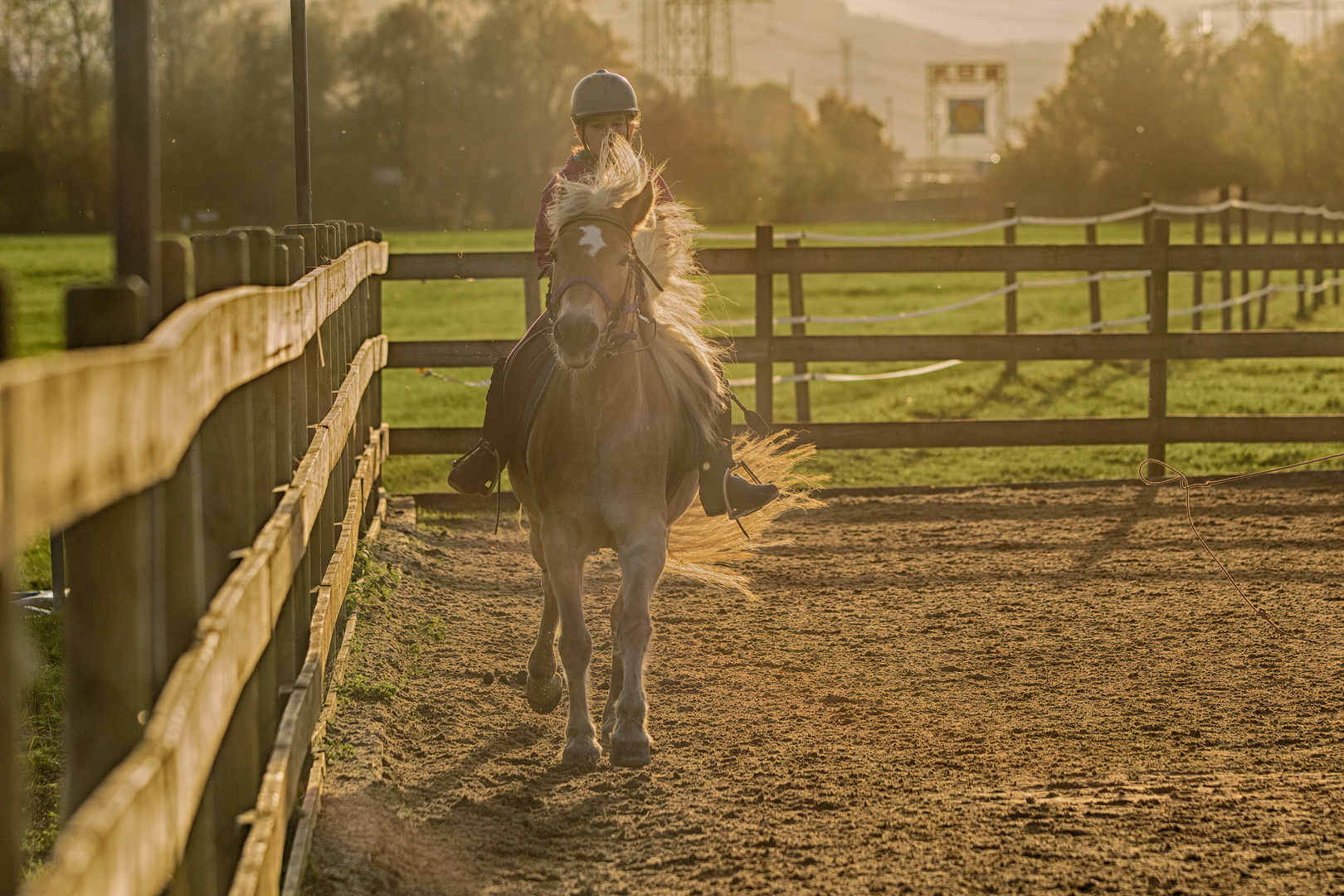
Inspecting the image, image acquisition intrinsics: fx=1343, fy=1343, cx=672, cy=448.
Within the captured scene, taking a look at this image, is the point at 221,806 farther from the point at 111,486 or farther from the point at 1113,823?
the point at 1113,823

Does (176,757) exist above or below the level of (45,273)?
below

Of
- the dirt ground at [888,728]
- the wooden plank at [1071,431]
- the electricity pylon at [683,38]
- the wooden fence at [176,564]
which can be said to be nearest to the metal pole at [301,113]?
the dirt ground at [888,728]

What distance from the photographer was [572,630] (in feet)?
16.0

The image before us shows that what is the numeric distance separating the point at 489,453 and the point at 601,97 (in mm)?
1627

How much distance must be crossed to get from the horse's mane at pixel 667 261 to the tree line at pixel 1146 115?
68087 mm

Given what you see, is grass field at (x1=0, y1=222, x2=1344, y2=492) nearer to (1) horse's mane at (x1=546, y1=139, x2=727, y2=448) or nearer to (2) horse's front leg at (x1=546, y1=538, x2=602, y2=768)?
(1) horse's mane at (x1=546, y1=139, x2=727, y2=448)

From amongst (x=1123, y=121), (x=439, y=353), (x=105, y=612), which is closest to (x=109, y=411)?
(x=105, y=612)

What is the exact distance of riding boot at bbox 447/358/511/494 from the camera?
565 cm

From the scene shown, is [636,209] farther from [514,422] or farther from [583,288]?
[514,422]

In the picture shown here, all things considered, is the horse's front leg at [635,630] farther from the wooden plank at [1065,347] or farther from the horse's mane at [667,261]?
the wooden plank at [1065,347]

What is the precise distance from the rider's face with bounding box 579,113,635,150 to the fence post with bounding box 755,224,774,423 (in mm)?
3988

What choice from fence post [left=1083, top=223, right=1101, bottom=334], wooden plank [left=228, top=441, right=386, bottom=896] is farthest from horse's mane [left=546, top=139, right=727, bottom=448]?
fence post [left=1083, top=223, right=1101, bottom=334]

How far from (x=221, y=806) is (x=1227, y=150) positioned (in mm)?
76658

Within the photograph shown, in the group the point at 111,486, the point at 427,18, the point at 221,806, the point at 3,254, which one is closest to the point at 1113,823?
the point at 221,806
